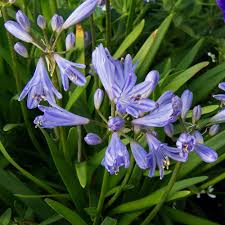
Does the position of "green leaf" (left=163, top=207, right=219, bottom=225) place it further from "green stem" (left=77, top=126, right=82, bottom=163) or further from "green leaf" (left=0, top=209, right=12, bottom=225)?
"green leaf" (left=0, top=209, right=12, bottom=225)

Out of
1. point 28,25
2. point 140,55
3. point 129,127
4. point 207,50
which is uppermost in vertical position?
point 28,25

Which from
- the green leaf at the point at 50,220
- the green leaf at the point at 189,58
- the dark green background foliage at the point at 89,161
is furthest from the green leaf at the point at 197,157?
the green leaf at the point at 189,58

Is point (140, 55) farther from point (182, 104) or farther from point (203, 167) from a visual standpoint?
point (182, 104)

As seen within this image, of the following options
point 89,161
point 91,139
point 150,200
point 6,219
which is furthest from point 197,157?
point 6,219

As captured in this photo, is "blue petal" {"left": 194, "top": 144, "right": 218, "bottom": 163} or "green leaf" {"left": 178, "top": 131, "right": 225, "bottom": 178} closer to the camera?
"blue petal" {"left": 194, "top": 144, "right": 218, "bottom": 163}

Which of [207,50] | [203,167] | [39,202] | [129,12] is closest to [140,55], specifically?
[129,12]

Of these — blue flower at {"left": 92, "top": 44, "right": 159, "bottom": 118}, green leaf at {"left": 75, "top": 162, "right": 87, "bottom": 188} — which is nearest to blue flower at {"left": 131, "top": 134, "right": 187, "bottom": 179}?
blue flower at {"left": 92, "top": 44, "right": 159, "bottom": 118}
